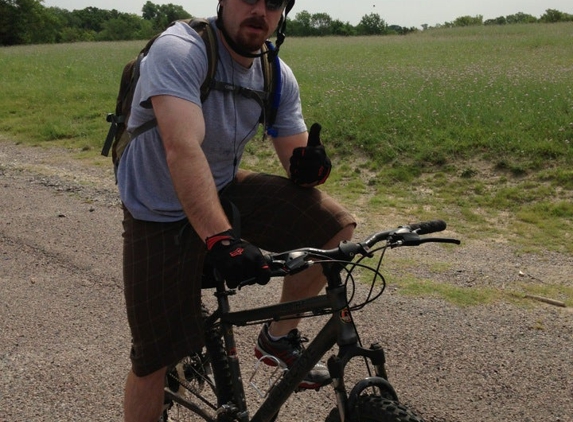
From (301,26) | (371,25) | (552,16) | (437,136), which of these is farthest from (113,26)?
(437,136)

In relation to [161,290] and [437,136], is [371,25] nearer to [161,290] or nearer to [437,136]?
[437,136]

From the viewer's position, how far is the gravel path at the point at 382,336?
3.71 m

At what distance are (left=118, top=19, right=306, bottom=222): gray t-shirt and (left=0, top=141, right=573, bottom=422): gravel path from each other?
4.65ft

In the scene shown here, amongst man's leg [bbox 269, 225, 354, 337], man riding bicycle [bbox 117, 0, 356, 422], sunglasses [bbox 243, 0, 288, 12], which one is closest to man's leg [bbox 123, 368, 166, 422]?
man riding bicycle [bbox 117, 0, 356, 422]

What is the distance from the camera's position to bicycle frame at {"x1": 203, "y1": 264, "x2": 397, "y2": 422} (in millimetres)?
2271

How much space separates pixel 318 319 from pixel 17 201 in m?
4.47

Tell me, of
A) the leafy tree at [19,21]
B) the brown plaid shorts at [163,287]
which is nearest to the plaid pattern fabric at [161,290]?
the brown plaid shorts at [163,287]

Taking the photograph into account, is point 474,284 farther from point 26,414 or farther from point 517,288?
point 26,414

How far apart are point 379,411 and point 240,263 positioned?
0.60 meters

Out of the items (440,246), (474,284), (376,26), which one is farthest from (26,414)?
(376,26)

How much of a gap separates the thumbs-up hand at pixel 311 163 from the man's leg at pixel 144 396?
0.93m

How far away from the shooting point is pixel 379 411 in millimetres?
2166

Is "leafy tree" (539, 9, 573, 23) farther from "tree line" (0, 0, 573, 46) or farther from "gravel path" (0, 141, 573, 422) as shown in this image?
"gravel path" (0, 141, 573, 422)

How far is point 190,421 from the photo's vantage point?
11.1 ft
